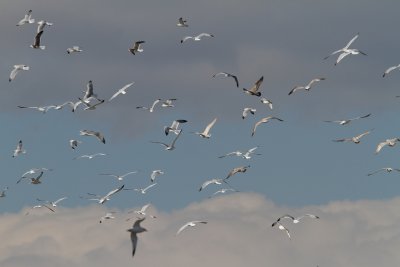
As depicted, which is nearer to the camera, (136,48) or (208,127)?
(136,48)

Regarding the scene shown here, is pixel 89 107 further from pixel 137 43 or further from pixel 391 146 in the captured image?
pixel 391 146

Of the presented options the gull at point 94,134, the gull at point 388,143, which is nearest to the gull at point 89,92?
the gull at point 94,134

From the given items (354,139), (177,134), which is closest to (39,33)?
(177,134)

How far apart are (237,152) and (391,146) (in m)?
14.0

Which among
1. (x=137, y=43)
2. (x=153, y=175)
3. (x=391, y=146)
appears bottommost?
(x=153, y=175)

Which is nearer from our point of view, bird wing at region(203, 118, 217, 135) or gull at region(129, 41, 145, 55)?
gull at region(129, 41, 145, 55)

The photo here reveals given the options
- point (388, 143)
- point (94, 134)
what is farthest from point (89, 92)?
point (388, 143)

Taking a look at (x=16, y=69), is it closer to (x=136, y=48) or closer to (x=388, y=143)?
(x=136, y=48)

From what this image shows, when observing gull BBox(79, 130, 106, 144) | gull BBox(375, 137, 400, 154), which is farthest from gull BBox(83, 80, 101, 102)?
gull BBox(375, 137, 400, 154)

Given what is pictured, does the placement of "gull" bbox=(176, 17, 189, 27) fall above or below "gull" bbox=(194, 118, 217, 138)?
above

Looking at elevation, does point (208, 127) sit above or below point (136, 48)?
below

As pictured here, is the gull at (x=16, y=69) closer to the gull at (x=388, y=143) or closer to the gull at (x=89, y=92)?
the gull at (x=89, y=92)

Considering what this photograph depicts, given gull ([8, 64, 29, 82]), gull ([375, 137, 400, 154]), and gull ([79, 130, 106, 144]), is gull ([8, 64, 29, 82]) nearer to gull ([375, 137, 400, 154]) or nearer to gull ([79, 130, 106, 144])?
gull ([79, 130, 106, 144])

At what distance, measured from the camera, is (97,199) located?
109 metres
